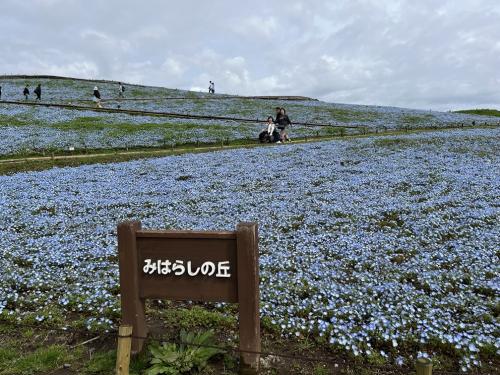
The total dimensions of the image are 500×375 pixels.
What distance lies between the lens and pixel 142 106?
52969mm

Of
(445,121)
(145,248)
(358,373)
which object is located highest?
(445,121)

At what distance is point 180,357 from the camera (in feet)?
17.9

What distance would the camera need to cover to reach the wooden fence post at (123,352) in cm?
483

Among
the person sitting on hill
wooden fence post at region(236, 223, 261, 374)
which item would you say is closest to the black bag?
the person sitting on hill

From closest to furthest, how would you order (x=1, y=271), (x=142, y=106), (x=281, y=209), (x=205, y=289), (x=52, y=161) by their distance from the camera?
(x=205, y=289), (x=1, y=271), (x=281, y=209), (x=52, y=161), (x=142, y=106)

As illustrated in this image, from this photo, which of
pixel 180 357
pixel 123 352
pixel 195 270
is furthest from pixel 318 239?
pixel 123 352

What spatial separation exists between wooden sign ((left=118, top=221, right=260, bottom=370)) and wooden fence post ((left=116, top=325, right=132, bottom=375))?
2.41ft

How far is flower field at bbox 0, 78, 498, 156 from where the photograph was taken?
30938mm

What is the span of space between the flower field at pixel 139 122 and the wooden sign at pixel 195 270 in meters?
25.4

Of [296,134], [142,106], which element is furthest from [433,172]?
[142,106]

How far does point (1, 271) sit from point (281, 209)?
7.87 metres

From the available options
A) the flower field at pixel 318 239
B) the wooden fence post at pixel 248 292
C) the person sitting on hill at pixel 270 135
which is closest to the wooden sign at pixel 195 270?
the wooden fence post at pixel 248 292

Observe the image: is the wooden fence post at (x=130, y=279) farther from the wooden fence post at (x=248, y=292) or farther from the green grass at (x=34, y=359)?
the wooden fence post at (x=248, y=292)

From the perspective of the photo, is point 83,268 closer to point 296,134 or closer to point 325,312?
point 325,312
